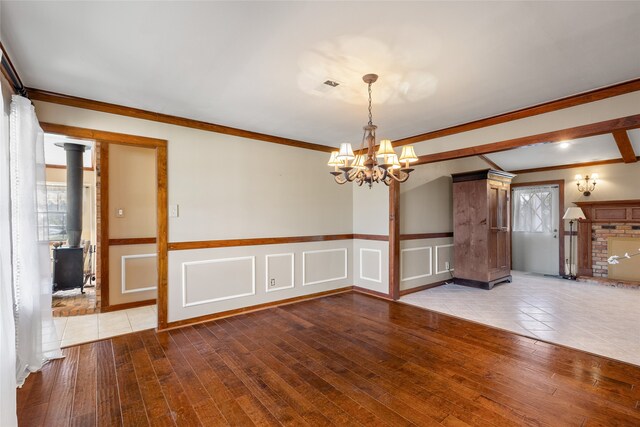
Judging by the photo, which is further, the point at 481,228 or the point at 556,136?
the point at 481,228

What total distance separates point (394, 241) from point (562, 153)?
13.5 feet

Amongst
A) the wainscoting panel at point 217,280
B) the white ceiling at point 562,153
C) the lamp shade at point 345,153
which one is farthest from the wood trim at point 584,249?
the wainscoting panel at point 217,280

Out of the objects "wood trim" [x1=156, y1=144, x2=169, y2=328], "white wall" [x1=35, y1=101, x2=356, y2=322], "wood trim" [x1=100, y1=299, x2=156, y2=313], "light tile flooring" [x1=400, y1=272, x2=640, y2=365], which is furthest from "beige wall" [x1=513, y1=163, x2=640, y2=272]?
"wood trim" [x1=100, y1=299, x2=156, y2=313]

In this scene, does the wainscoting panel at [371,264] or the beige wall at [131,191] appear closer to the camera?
the beige wall at [131,191]

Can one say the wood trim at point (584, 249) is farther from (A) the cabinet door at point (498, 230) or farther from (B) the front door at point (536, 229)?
(A) the cabinet door at point (498, 230)

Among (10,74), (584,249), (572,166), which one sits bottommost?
(584,249)

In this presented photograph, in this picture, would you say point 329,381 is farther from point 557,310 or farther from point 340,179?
point 557,310

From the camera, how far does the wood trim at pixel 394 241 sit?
15.5 feet

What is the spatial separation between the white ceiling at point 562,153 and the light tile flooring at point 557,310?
248 cm

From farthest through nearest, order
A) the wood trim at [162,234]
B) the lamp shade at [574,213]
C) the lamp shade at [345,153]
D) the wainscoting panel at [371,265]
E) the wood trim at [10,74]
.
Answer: the lamp shade at [574,213] < the wainscoting panel at [371,265] < the wood trim at [162,234] < the lamp shade at [345,153] < the wood trim at [10,74]

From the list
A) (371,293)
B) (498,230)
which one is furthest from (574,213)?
(371,293)

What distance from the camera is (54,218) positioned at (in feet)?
18.9

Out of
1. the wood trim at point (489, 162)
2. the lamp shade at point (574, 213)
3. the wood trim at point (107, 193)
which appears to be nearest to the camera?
the wood trim at point (107, 193)

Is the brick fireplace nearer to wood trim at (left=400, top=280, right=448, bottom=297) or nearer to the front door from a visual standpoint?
the front door
